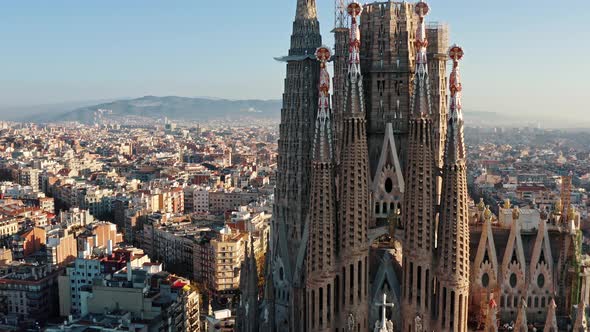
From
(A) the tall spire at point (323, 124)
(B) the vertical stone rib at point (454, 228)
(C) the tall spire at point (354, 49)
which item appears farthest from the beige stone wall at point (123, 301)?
(C) the tall spire at point (354, 49)

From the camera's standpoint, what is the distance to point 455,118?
59.8ft

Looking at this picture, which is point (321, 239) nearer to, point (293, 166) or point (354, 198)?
point (354, 198)

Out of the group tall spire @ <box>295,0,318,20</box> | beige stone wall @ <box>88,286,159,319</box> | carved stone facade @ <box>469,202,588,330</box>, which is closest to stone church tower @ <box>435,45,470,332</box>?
carved stone facade @ <box>469,202,588,330</box>

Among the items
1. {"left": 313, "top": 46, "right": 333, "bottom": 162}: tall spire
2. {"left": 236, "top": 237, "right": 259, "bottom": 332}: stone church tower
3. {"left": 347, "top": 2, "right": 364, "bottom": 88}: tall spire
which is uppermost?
{"left": 347, "top": 2, "right": 364, "bottom": 88}: tall spire

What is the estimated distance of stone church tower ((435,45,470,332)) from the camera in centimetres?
1773

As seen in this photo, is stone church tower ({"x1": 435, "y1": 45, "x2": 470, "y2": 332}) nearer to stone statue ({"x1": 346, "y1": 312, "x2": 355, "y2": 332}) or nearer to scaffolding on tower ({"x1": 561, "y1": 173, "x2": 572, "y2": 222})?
stone statue ({"x1": 346, "y1": 312, "x2": 355, "y2": 332})

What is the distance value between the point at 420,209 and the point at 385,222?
1.89 metres

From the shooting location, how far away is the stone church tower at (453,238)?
17734 mm

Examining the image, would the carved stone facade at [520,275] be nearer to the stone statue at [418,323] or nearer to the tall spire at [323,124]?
the stone statue at [418,323]

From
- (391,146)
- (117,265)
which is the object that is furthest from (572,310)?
(117,265)

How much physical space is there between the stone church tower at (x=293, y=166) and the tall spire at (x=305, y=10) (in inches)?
20.2

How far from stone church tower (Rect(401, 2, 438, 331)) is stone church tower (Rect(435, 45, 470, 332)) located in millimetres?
323

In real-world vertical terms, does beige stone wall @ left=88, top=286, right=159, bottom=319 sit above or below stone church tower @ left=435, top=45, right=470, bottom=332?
below

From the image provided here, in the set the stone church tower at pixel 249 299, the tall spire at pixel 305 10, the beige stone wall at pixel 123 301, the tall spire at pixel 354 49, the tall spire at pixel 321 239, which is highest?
the tall spire at pixel 305 10
